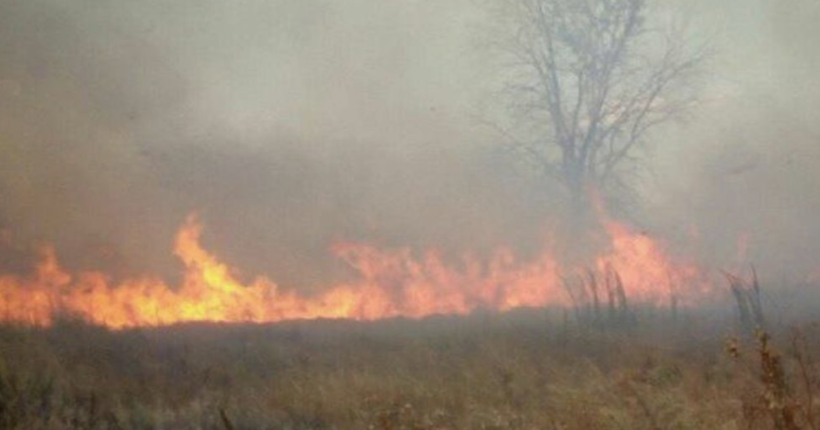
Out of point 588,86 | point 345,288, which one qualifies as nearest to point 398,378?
point 345,288

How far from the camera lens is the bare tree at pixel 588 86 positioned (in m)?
22.4

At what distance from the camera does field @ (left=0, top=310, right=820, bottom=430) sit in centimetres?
750

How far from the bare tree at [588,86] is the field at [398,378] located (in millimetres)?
7658

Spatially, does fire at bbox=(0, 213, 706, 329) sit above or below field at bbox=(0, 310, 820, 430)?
above

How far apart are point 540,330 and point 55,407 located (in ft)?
33.7

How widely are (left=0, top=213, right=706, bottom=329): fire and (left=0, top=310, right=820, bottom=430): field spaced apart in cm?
109

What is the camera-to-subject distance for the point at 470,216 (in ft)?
73.0

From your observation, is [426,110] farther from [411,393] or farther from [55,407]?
[55,407]

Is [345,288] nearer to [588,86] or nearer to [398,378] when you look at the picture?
[398,378]

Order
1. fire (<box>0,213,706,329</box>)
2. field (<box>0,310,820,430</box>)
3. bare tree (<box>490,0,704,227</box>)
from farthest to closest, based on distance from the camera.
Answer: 1. bare tree (<box>490,0,704,227</box>)
2. fire (<box>0,213,706,329</box>)
3. field (<box>0,310,820,430</box>)

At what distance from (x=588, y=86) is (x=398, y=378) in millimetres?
14570

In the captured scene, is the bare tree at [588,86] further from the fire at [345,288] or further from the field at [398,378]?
the field at [398,378]

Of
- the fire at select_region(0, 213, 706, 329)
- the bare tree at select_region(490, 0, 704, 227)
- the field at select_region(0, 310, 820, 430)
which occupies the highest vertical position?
the bare tree at select_region(490, 0, 704, 227)

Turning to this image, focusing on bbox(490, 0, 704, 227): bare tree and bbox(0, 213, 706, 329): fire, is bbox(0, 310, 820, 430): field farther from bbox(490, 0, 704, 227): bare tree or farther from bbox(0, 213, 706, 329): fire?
bbox(490, 0, 704, 227): bare tree
